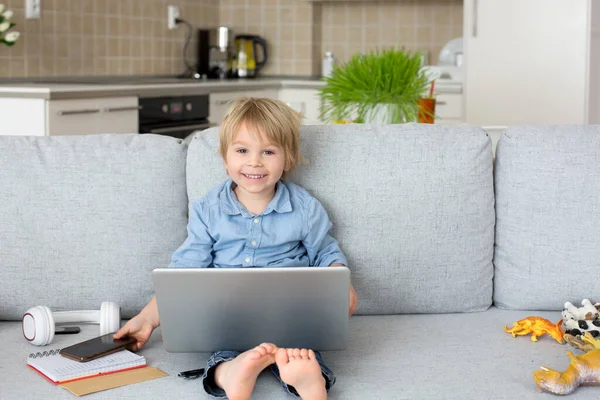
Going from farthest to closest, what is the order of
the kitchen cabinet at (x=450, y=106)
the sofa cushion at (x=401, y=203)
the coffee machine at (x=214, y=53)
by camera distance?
the coffee machine at (x=214, y=53), the kitchen cabinet at (x=450, y=106), the sofa cushion at (x=401, y=203)

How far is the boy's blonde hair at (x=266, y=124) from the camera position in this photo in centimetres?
202

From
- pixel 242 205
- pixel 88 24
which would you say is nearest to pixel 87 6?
pixel 88 24

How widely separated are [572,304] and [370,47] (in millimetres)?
3989

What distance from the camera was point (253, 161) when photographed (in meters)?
2.01

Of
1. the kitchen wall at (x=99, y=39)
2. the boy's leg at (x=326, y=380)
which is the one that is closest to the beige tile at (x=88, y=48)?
the kitchen wall at (x=99, y=39)

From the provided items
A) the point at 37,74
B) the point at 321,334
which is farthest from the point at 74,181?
the point at 37,74

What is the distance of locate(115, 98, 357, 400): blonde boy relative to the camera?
2.02 metres

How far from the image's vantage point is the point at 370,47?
596cm

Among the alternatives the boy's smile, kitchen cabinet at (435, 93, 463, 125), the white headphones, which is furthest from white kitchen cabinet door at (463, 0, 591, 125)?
the white headphones

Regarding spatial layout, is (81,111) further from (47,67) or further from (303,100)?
(303,100)

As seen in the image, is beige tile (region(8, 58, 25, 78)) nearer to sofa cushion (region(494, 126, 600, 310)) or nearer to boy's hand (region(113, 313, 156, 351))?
boy's hand (region(113, 313, 156, 351))

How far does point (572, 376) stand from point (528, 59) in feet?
10.1

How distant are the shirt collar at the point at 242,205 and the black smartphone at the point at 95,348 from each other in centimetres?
37

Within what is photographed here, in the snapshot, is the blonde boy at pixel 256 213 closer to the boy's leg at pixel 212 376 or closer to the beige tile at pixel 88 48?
the boy's leg at pixel 212 376
